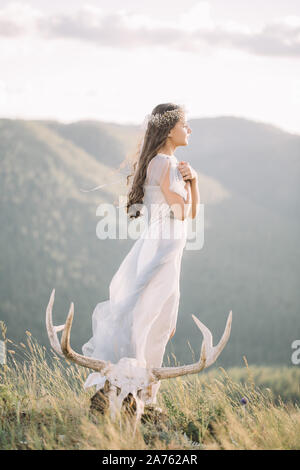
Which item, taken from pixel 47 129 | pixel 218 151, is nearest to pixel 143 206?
pixel 47 129

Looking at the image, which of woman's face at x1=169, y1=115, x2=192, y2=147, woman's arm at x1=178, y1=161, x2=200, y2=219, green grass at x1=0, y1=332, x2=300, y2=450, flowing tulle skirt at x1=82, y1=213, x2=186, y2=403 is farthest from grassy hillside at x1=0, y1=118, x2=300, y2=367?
woman's face at x1=169, y1=115, x2=192, y2=147

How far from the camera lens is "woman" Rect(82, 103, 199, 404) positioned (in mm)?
4191

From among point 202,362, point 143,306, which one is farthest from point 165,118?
point 202,362

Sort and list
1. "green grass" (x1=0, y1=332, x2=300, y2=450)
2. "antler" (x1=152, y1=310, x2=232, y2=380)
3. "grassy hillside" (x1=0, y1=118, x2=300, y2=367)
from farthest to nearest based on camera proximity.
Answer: "grassy hillside" (x1=0, y1=118, x2=300, y2=367)
"antler" (x1=152, y1=310, x2=232, y2=380)
"green grass" (x1=0, y1=332, x2=300, y2=450)

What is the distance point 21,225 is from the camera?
47906 mm

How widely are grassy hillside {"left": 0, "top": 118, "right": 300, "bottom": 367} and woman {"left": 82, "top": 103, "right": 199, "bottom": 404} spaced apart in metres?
26.8

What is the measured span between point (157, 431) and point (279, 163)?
279 feet

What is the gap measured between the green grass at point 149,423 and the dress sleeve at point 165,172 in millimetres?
1393

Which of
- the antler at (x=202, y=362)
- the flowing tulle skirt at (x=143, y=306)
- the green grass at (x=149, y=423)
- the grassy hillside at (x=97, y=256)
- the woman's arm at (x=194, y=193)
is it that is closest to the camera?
the green grass at (x=149, y=423)

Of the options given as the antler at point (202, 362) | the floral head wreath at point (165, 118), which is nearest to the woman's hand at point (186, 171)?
the floral head wreath at point (165, 118)

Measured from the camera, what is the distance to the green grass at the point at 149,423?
3.68 meters

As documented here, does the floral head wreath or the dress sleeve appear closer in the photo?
the dress sleeve

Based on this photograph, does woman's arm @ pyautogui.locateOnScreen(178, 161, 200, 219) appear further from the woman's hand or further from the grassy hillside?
the grassy hillside

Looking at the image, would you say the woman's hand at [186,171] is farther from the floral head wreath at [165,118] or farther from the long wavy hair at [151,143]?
the floral head wreath at [165,118]
